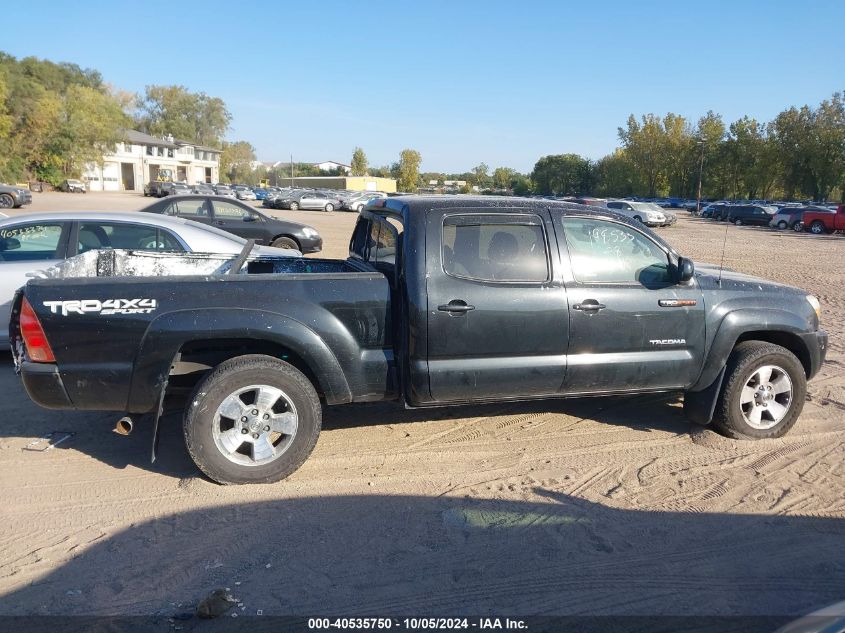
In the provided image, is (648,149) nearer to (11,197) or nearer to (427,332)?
(11,197)

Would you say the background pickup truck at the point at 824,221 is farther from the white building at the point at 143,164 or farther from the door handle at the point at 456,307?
the white building at the point at 143,164

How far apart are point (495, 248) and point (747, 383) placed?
2272 millimetres

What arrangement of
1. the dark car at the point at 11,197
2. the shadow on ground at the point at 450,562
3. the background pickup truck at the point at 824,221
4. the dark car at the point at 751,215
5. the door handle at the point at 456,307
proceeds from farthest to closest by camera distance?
1. the dark car at the point at 751,215
2. the background pickup truck at the point at 824,221
3. the dark car at the point at 11,197
4. the door handle at the point at 456,307
5. the shadow on ground at the point at 450,562

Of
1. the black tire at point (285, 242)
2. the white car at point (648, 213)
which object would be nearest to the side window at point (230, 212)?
the black tire at point (285, 242)

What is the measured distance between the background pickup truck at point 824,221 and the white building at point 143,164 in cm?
6380

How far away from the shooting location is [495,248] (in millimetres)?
4762

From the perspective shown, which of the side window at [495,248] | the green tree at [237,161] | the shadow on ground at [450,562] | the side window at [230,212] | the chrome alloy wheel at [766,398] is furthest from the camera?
the green tree at [237,161]

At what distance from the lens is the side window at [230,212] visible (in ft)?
49.0

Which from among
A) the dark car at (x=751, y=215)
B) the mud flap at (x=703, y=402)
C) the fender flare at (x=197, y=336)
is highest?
the dark car at (x=751, y=215)

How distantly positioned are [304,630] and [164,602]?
713mm

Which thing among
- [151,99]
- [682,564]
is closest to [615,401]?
[682,564]

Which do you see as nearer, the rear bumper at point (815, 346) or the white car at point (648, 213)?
the rear bumper at point (815, 346)

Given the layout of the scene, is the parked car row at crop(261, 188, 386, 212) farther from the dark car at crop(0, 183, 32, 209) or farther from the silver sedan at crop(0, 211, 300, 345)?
the silver sedan at crop(0, 211, 300, 345)

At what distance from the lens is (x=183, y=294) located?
4.17 metres
